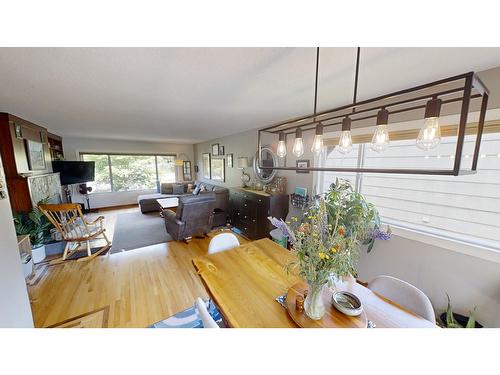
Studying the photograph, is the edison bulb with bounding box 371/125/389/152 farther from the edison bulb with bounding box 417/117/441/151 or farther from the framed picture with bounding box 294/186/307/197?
Answer: the framed picture with bounding box 294/186/307/197

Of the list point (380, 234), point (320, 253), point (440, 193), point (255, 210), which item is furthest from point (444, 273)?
point (255, 210)

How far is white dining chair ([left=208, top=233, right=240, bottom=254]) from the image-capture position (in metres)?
1.67

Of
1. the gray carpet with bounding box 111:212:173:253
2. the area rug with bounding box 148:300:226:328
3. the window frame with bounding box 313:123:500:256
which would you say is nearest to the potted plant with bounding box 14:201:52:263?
the gray carpet with bounding box 111:212:173:253

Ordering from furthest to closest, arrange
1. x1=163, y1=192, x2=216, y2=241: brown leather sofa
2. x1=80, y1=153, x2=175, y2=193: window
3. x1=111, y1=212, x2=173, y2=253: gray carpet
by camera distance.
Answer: x1=80, y1=153, x2=175, y2=193: window < x1=111, y1=212, x2=173, y2=253: gray carpet < x1=163, y1=192, x2=216, y2=241: brown leather sofa

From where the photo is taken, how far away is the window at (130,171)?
18.8 ft

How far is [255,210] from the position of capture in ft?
10.6

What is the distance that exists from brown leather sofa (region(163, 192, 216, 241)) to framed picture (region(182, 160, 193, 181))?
149 inches

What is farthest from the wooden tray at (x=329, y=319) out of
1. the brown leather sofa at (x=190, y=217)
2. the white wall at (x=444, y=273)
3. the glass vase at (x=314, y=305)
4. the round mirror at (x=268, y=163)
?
the round mirror at (x=268, y=163)

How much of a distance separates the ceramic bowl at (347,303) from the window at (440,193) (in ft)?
4.55

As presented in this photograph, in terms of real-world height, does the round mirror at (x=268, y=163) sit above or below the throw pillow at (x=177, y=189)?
above

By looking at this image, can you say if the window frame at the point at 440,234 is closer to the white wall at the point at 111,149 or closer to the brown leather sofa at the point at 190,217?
the brown leather sofa at the point at 190,217

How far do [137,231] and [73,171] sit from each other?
8.25 ft
